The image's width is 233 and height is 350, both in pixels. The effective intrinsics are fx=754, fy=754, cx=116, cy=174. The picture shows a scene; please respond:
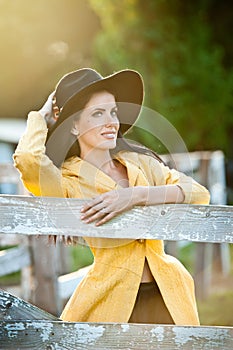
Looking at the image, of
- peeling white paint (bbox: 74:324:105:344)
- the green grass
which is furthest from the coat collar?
the green grass

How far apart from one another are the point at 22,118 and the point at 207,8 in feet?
17.3

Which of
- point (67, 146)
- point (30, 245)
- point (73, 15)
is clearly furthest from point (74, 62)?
point (67, 146)

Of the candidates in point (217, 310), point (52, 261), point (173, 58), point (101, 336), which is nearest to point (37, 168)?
point (101, 336)

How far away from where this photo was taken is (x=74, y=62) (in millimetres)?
15625

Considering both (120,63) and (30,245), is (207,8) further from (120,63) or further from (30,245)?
(30,245)

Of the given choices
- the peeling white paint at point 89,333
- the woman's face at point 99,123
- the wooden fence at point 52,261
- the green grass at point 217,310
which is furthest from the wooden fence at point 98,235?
Result: the green grass at point 217,310

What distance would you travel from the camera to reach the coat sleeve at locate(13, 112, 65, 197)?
2756 mm

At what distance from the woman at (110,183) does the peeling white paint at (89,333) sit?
203mm

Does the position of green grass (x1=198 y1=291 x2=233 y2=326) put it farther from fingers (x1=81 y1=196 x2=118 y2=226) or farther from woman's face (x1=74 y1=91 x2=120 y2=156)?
fingers (x1=81 y1=196 x2=118 y2=226)

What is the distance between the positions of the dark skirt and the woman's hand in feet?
1.32

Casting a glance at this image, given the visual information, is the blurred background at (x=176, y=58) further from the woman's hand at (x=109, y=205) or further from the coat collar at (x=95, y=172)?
the woman's hand at (x=109, y=205)

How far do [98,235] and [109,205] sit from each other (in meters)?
0.11

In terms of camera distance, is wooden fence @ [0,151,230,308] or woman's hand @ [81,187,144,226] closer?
woman's hand @ [81,187,144,226]

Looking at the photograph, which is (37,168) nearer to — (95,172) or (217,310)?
(95,172)
